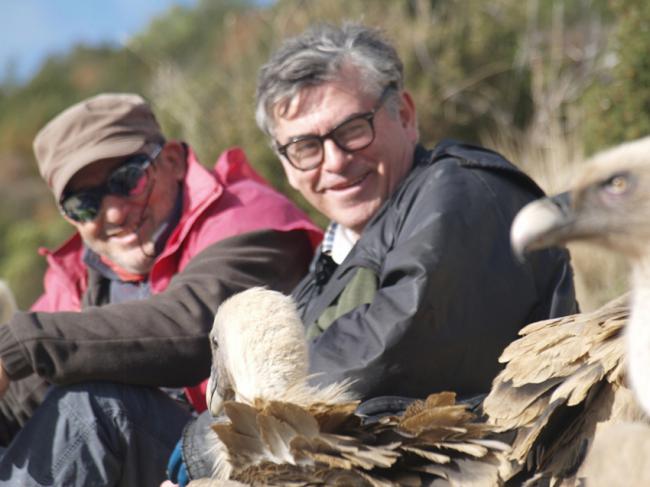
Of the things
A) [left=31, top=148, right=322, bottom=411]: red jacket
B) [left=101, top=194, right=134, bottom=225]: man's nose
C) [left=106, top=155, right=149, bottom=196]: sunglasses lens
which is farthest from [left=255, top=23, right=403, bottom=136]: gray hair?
[left=101, top=194, right=134, bottom=225]: man's nose

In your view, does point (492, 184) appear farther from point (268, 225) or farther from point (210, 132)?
point (210, 132)

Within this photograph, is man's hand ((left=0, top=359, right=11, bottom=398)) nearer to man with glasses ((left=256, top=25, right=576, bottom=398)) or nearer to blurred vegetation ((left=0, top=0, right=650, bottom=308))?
man with glasses ((left=256, top=25, right=576, bottom=398))

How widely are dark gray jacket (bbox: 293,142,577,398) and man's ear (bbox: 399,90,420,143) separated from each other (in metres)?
0.51

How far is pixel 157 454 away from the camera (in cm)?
436

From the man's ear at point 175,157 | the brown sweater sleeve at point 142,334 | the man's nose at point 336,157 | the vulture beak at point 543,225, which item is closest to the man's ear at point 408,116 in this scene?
the man's nose at point 336,157

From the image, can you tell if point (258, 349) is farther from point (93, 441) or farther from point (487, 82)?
point (487, 82)

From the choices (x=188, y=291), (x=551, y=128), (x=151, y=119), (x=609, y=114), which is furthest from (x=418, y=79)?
(x=188, y=291)

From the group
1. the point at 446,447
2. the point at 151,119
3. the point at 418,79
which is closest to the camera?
the point at 446,447

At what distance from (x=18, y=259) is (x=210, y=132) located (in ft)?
16.4

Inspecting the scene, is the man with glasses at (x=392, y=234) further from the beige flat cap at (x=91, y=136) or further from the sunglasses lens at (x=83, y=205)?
the sunglasses lens at (x=83, y=205)

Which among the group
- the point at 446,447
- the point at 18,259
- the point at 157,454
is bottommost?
the point at 18,259

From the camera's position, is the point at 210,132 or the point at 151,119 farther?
the point at 210,132

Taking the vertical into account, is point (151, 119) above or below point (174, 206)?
above

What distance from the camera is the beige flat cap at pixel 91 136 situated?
502cm
